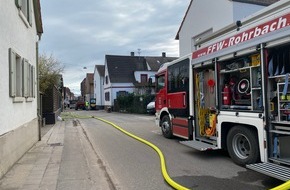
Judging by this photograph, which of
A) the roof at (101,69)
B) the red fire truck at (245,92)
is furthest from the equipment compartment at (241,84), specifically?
the roof at (101,69)

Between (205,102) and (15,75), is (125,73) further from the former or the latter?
(15,75)

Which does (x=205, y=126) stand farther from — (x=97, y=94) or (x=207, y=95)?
(x=97, y=94)

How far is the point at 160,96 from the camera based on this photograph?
1349 centimetres

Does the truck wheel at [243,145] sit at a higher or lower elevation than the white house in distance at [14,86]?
lower

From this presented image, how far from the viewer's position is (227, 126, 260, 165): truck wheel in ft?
23.4

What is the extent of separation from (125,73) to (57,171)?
48.5 m

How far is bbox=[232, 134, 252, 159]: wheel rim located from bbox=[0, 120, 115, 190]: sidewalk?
3.10 metres

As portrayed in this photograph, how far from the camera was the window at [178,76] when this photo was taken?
425 inches

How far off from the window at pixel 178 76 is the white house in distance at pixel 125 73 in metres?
38.1

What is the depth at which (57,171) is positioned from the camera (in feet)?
25.5

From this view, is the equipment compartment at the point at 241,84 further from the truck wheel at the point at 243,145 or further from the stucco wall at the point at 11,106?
the stucco wall at the point at 11,106

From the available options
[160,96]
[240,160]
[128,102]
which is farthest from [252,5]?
[128,102]

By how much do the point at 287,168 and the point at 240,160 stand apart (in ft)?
5.49

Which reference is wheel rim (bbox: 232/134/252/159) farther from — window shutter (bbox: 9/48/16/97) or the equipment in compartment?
window shutter (bbox: 9/48/16/97)
